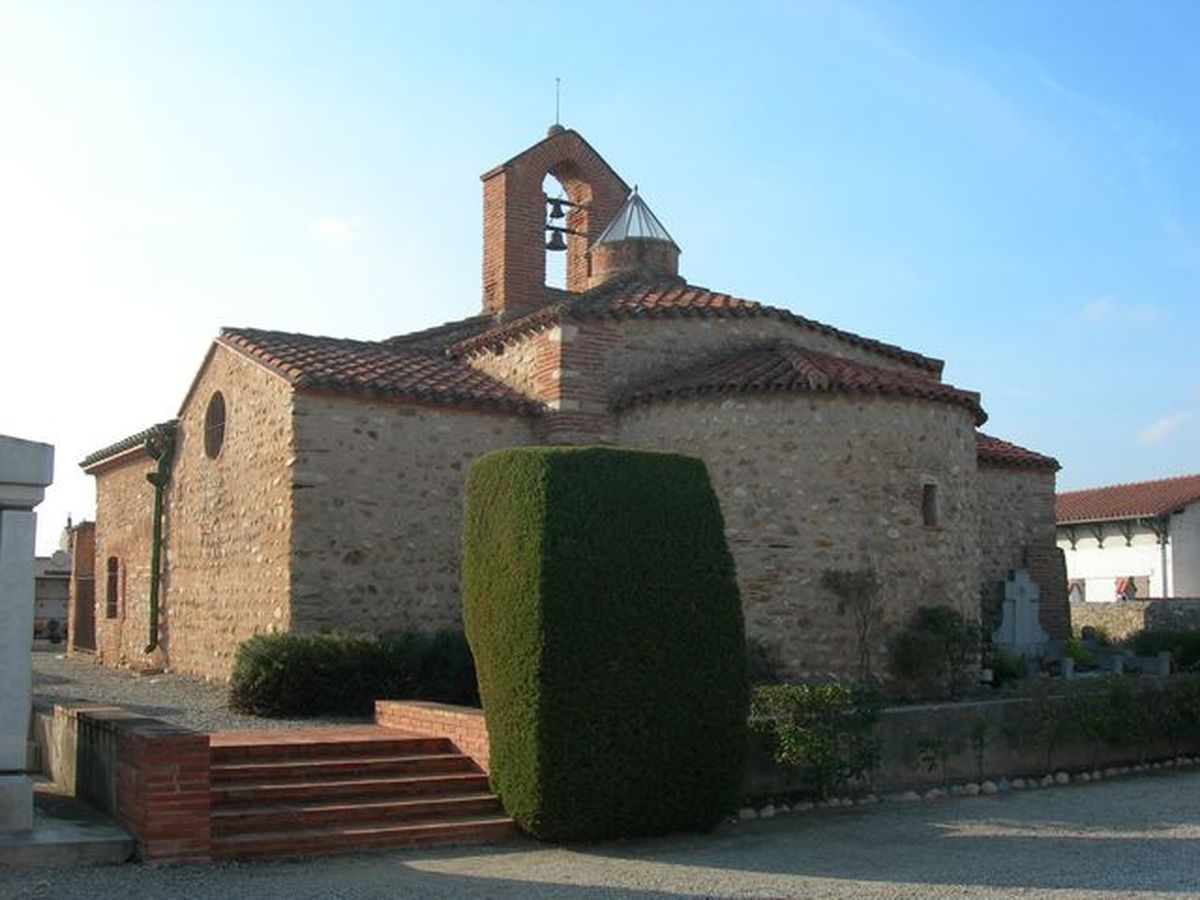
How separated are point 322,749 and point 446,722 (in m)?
1.08

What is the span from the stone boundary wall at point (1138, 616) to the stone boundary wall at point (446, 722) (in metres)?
18.7

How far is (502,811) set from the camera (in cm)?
920

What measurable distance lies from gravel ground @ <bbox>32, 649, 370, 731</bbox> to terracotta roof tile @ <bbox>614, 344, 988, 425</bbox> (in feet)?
19.4

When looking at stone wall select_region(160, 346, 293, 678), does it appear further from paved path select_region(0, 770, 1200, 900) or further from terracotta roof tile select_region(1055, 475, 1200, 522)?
Answer: terracotta roof tile select_region(1055, 475, 1200, 522)

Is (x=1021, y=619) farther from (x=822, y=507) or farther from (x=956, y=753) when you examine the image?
(x=956, y=753)

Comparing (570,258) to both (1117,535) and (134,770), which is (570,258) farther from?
(1117,535)

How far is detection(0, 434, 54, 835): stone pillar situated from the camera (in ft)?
25.1

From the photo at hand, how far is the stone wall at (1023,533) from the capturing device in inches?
823

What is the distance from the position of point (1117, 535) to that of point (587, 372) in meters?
24.0

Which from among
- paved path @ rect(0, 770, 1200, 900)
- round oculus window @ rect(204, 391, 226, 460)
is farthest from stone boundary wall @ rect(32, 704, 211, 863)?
round oculus window @ rect(204, 391, 226, 460)

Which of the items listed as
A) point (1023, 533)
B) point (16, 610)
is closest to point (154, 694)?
point (16, 610)

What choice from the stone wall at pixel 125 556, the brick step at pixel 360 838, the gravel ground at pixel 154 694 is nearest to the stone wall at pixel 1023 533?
the gravel ground at pixel 154 694

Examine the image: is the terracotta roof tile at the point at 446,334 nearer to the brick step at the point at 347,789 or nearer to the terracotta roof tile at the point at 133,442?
the terracotta roof tile at the point at 133,442

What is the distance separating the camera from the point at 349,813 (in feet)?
28.7
